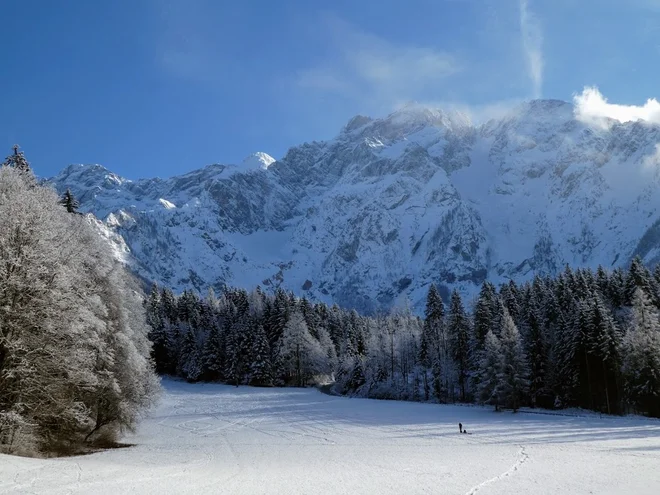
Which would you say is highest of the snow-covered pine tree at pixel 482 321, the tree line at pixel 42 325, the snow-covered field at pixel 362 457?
the snow-covered pine tree at pixel 482 321

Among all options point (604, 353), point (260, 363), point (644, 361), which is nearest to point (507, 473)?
point (644, 361)

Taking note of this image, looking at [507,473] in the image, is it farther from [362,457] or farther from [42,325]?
[42,325]

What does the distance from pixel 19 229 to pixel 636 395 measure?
198 feet

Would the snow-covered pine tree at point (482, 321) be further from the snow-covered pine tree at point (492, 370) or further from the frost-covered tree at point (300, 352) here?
the frost-covered tree at point (300, 352)

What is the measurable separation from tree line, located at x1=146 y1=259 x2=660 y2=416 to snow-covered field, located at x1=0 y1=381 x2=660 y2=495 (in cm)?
831

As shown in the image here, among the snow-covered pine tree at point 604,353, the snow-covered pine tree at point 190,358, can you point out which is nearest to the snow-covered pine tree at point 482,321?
the snow-covered pine tree at point 604,353

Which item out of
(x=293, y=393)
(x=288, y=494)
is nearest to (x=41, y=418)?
(x=288, y=494)

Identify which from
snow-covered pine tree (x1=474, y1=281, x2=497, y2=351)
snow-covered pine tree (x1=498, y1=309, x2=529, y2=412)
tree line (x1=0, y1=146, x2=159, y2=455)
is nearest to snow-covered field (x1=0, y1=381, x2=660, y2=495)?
tree line (x1=0, y1=146, x2=159, y2=455)

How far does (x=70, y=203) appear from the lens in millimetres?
39188

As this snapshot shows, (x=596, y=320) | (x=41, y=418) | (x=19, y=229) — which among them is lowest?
(x=41, y=418)

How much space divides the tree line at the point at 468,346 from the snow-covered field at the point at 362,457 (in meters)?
8.31

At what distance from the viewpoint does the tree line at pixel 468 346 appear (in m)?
59.5

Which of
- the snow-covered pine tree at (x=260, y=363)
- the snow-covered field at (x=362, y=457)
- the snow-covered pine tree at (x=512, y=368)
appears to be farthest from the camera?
the snow-covered pine tree at (x=260, y=363)

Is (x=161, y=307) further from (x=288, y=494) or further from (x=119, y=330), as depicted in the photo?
(x=288, y=494)
